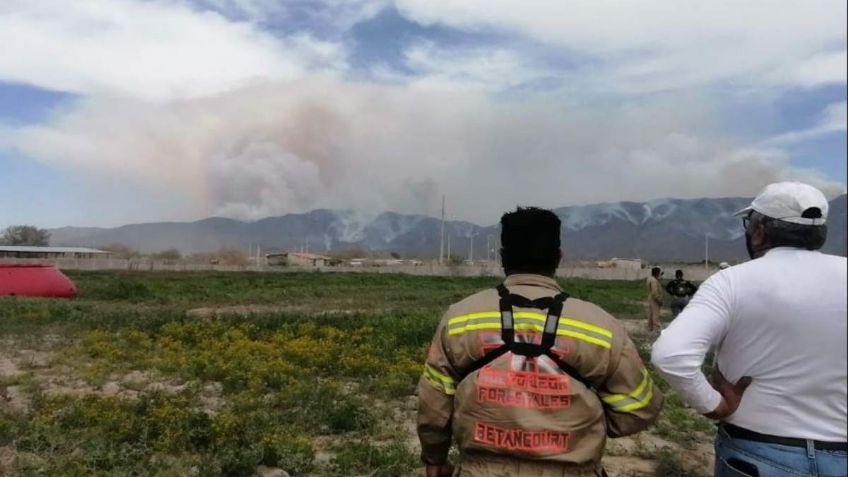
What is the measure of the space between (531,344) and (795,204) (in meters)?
1.01

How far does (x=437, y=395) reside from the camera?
243 centimetres

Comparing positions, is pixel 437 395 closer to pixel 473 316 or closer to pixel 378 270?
pixel 473 316

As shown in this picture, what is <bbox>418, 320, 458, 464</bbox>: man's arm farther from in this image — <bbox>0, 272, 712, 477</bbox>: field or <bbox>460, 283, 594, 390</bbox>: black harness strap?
<bbox>0, 272, 712, 477</bbox>: field

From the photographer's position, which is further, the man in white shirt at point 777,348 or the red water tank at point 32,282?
the red water tank at point 32,282

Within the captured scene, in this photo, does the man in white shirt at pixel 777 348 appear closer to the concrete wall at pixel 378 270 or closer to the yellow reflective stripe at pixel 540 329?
the yellow reflective stripe at pixel 540 329

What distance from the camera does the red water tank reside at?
910 inches

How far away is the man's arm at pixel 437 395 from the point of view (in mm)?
2402

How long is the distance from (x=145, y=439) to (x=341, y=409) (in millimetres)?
1985

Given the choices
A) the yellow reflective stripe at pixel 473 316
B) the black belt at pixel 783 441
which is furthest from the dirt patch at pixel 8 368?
the black belt at pixel 783 441

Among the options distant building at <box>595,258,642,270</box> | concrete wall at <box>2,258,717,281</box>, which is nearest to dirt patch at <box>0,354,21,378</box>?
concrete wall at <box>2,258,717,281</box>

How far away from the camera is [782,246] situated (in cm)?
231

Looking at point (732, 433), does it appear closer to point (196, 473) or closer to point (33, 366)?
point (196, 473)

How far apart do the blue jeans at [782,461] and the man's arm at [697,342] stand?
0.59 feet

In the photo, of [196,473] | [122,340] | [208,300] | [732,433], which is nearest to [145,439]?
[196,473]
